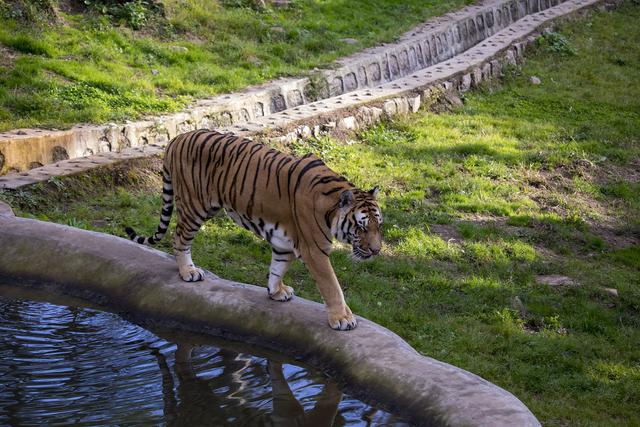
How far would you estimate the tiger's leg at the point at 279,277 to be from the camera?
18.3ft

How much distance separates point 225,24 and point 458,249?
6910mm

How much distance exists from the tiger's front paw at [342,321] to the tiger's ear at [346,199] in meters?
0.60

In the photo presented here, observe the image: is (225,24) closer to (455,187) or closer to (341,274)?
(455,187)

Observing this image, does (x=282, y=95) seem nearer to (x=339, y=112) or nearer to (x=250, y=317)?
(x=339, y=112)

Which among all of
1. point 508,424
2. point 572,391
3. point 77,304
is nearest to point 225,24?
point 77,304

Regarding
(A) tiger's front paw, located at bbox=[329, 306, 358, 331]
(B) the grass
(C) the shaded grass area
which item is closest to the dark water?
(A) tiger's front paw, located at bbox=[329, 306, 358, 331]

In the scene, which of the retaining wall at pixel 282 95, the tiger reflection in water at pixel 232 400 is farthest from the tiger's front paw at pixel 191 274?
the retaining wall at pixel 282 95

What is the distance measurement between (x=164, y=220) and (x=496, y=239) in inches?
127

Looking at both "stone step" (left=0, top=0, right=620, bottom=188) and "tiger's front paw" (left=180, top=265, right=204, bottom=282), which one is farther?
"stone step" (left=0, top=0, right=620, bottom=188)

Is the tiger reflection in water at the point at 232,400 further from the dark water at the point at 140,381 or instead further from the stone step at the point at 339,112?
the stone step at the point at 339,112

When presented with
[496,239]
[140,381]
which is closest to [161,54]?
[496,239]

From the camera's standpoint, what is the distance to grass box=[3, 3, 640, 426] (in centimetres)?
591

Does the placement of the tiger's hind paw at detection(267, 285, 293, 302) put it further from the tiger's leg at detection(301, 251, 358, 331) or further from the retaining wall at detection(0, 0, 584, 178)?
the retaining wall at detection(0, 0, 584, 178)

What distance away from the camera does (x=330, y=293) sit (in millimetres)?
5320
